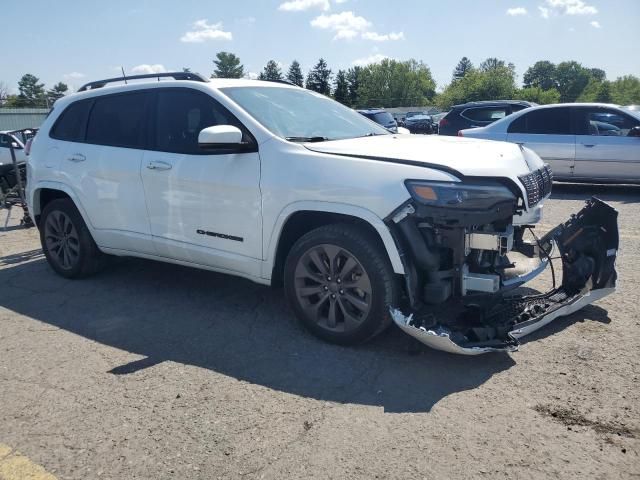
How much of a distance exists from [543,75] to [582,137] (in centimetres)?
12738

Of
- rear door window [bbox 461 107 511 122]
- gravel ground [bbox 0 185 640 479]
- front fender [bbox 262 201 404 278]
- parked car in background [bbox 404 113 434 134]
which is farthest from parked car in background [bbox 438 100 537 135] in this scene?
parked car in background [bbox 404 113 434 134]

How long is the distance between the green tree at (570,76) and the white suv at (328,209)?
12720cm

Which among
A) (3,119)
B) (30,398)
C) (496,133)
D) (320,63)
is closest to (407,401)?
(30,398)

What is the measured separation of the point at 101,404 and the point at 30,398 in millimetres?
490

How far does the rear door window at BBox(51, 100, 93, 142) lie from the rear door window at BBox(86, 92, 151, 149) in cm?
10

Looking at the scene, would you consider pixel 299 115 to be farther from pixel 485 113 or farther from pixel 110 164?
pixel 485 113

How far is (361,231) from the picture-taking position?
3.66 metres

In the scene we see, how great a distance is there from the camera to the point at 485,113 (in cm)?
1308

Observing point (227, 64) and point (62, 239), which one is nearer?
point (62, 239)

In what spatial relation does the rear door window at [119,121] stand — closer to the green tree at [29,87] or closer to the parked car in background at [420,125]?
the parked car in background at [420,125]

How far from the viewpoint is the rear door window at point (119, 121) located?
4855 millimetres

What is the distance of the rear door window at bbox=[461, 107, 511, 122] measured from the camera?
1305 cm

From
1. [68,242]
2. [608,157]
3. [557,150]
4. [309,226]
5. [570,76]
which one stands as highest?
[570,76]

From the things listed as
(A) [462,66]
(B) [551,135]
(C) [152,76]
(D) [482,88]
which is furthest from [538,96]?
(A) [462,66]
